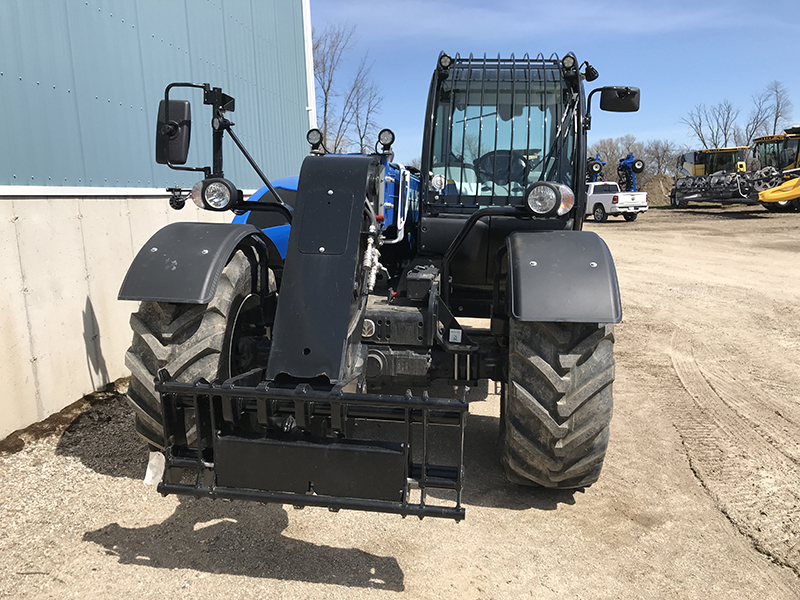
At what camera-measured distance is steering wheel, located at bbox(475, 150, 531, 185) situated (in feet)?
15.8

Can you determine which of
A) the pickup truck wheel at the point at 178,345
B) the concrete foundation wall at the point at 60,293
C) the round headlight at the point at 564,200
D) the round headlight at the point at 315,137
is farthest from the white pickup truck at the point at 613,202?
the pickup truck wheel at the point at 178,345

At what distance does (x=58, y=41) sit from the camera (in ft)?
16.1

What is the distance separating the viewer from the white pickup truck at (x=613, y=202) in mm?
26359

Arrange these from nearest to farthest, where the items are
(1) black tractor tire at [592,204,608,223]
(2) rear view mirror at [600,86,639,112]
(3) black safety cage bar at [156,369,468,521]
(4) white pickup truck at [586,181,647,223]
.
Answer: (3) black safety cage bar at [156,369,468,521], (2) rear view mirror at [600,86,639,112], (4) white pickup truck at [586,181,647,223], (1) black tractor tire at [592,204,608,223]

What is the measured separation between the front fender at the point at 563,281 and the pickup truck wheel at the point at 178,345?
159cm

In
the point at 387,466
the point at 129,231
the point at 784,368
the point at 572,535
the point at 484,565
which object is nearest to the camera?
the point at 387,466

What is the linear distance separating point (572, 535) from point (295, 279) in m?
2.00

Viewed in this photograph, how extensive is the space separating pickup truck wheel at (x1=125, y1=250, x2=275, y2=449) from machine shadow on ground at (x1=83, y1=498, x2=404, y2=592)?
0.46 metres

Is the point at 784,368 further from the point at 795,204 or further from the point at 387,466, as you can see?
the point at 795,204

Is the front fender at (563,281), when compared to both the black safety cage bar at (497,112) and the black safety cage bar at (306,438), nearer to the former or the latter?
the black safety cage bar at (306,438)

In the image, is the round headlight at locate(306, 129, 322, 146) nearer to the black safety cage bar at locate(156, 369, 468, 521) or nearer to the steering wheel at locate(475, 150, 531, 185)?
the steering wheel at locate(475, 150, 531, 185)

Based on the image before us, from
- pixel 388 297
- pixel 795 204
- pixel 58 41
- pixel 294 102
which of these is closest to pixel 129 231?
pixel 58 41

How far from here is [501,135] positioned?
15.9 feet

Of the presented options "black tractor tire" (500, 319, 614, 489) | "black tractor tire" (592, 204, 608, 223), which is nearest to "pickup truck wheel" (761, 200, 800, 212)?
"black tractor tire" (592, 204, 608, 223)
